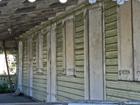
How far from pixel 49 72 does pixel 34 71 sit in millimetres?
2803

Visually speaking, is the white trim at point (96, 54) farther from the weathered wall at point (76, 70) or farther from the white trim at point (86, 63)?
the weathered wall at point (76, 70)

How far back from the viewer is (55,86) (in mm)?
11469

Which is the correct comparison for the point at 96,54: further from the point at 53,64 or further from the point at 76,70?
the point at 53,64

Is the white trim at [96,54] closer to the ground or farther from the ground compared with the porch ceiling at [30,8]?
closer to the ground

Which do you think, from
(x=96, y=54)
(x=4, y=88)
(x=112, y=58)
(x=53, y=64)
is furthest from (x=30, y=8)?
(x=4, y=88)

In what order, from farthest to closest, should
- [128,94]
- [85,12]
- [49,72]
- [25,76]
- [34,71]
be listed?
[25,76] < [34,71] < [49,72] < [85,12] < [128,94]

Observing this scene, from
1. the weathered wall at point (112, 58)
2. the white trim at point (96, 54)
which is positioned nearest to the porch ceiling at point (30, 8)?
the white trim at point (96, 54)

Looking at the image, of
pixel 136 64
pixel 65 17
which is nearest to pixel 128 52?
pixel 136 64

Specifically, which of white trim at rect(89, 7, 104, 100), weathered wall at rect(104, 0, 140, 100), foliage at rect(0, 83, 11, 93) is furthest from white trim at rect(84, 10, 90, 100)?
foliage at rect(0, 83, 11, 93)

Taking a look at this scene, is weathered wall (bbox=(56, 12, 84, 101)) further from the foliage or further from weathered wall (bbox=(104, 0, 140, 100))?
the foliage

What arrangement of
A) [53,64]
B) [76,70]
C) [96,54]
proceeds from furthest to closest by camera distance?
[53,64] → [76,70] → [96,54]

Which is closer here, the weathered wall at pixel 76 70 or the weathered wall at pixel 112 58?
the weathered wall at pixel 112 58

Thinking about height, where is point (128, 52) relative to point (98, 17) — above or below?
below

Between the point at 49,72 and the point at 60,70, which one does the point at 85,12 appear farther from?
the point at 49,72
